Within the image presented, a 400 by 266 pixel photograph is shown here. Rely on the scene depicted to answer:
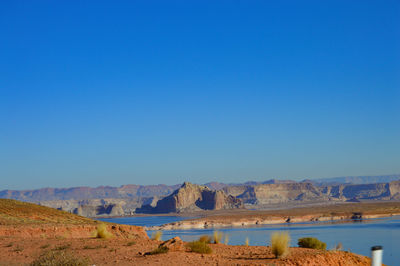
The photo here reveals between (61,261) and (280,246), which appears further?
(280,246)

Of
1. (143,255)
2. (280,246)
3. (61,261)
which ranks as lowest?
(143,255)

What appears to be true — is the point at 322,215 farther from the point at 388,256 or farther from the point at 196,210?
the point at 196,210

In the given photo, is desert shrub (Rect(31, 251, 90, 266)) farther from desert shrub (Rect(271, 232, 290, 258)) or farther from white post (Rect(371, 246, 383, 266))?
white post (Rect(371, 246, 383, 266))

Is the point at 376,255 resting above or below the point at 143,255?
above

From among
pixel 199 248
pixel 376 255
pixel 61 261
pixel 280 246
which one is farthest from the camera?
pixel 199 248

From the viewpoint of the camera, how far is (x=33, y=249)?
16.1m

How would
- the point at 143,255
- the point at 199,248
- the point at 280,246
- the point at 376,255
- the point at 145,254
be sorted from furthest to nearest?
the point at 199,248 → the point at 145,254 → the point at 143,255 → the point at 280,246 → the point at 376,255

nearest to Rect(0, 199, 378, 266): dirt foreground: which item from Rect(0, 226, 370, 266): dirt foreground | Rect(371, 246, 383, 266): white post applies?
Rect(0, 226, 370, 266): dirt foreground

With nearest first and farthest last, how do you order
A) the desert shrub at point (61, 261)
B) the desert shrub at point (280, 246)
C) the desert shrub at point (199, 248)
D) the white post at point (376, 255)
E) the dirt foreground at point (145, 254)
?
the white post at point (376, 255), the desert shrub at point (61, 261), the dirt foreground at point (145, 254), the desert shrub at point (280, 246), the desert shrub at point (199, 248)

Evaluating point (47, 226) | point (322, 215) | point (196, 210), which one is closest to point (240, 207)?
point (196, 210)

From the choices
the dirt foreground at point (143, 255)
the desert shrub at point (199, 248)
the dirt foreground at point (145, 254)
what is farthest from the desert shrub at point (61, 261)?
the desert shrub at point (199, 248)

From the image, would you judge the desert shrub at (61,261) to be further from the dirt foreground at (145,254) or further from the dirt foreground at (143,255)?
the dirt foreground at (143,255)

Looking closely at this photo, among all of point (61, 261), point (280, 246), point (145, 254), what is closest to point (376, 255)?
point (61, 261)

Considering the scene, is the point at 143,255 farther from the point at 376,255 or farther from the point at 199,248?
the point at 376,255
